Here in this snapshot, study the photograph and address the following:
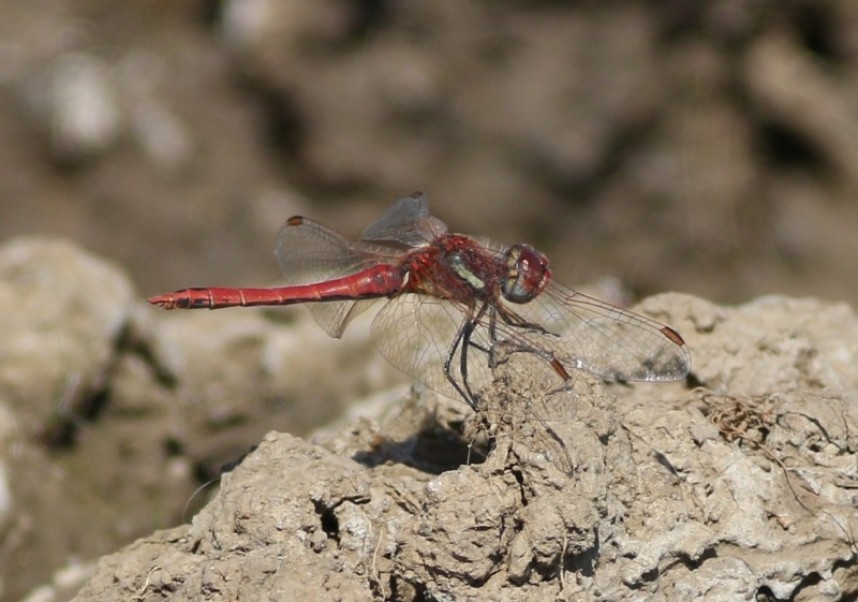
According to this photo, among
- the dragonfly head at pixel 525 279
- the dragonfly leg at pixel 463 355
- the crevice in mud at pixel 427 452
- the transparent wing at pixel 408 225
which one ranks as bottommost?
the crevice in mud at pixel 427 452

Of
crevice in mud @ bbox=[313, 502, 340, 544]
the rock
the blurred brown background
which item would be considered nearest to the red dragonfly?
the rock

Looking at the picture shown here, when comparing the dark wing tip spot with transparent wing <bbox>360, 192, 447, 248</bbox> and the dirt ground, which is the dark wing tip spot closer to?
transparent wing <bbox>360, 192, 447, 248</bbox>

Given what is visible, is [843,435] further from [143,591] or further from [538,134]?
[538,134]

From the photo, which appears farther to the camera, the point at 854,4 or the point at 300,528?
the point at 854,4

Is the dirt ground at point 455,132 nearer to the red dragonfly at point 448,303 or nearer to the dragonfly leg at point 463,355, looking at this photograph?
the red dragonfly at point 448,303

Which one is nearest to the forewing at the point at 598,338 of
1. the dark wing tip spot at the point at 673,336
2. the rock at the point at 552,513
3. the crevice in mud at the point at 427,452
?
the dark wing tip spot at the point at 673,336

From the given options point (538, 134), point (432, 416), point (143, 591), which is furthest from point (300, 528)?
point (538, 134)

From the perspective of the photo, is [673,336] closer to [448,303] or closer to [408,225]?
[448,303]

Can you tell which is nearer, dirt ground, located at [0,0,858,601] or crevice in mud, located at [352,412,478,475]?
crevice in mud, located at [352,412,478,475]
